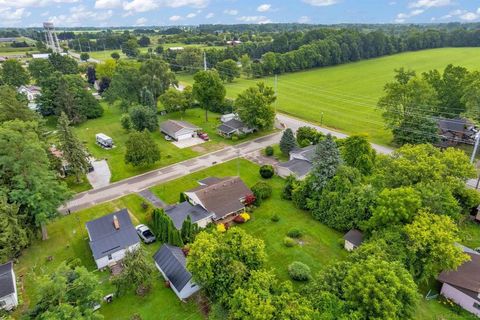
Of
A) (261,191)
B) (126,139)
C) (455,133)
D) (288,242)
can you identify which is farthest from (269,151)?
(455,133)

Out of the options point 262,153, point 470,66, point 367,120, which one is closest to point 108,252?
point 262,153

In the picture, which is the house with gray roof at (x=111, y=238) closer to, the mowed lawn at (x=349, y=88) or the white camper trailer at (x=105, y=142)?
the white camper trailer at (x=105, y=142)

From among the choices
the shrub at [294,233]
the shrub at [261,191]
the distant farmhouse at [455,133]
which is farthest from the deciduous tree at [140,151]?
the distant farmhouse at [455,133]

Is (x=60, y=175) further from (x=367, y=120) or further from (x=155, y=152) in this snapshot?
(x=367, y=120)

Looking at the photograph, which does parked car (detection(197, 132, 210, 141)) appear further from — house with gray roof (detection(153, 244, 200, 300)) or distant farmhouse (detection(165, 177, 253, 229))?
house with gray roof (detection(153, 244, 200, 300))

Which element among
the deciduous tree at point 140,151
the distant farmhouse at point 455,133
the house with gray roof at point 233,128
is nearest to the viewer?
the deciduous tree at point 140,151
